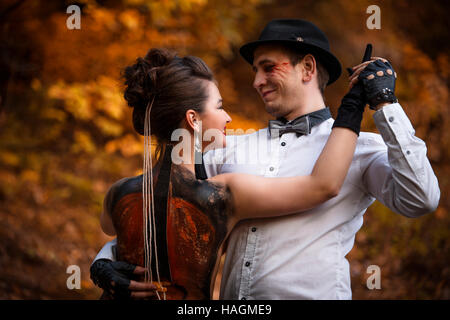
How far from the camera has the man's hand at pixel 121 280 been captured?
2137 millimetres

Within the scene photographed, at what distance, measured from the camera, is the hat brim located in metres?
2.54

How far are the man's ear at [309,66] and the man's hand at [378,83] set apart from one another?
0.44m

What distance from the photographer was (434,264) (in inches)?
239

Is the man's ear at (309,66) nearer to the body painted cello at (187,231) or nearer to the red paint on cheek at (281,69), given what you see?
the red paint on cheek at (281,69)

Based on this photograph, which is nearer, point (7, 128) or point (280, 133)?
point (280, 133)

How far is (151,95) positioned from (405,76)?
5.79m

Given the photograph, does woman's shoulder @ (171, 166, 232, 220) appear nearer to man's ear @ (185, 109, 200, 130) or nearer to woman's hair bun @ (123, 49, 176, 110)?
man's ear @ (185, 109, 200, 130)

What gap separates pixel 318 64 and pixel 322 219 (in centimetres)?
107

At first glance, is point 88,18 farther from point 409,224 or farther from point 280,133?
point 409,224

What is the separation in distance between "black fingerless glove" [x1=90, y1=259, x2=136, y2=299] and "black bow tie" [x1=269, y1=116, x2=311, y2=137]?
116 centimetres

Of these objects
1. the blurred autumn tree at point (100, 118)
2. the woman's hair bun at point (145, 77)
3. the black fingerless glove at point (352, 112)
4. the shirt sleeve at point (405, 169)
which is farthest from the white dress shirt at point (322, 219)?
the blurred autumn tree at point (100, 118)

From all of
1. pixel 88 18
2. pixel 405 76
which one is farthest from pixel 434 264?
pixel 88 18

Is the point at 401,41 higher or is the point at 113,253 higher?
the point at 401,41

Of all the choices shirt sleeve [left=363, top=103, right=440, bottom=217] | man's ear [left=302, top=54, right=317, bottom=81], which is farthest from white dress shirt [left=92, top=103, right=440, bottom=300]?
man's ear [left=302, top=54, right=317, bottom=81]
